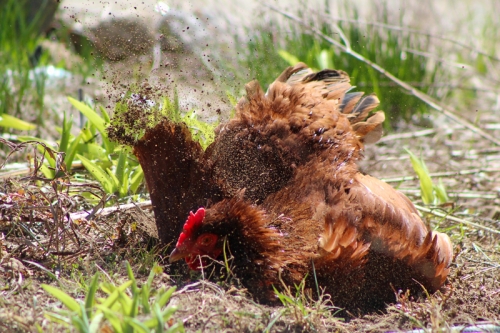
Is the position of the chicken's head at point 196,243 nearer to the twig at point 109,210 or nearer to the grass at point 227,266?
the grass at point 227,266

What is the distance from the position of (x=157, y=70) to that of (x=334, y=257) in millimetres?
1426

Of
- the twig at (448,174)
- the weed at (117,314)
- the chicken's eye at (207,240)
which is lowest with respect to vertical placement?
the twig at (448,174)

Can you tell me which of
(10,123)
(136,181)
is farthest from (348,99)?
(10,123)

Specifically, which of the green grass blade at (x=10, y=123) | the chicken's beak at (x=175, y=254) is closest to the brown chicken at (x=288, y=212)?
the chicken's beak at (x=175, y=254)

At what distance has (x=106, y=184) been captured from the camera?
10.3 feet

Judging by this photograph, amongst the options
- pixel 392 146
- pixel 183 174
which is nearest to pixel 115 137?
pixel 183 174

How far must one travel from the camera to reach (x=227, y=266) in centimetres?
235

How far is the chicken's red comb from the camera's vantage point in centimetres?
236

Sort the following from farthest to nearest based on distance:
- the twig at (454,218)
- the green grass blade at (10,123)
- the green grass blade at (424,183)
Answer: the green grass blade at (10,123) < the green grass blade at (424,183) < the twig at (454,218)

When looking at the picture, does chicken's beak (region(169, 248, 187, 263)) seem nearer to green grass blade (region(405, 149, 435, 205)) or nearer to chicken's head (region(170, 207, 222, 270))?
chicken's head (region(170, 207, 222, 270))

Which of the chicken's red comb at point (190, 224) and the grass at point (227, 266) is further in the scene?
the chicken's red comb at point (190, 224)

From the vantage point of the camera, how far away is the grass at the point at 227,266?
7.09 ft

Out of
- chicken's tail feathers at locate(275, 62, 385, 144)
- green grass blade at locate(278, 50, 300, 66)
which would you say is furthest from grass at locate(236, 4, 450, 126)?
chicken's tail feathers at locate(275, 62, 385, 144)

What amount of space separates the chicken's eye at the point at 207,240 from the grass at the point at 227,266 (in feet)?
0.59
